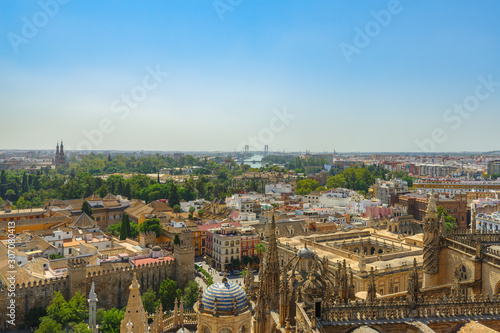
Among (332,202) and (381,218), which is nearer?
(381,218)

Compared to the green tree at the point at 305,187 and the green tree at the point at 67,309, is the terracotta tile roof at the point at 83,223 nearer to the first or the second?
the green tree at the point at 67,309

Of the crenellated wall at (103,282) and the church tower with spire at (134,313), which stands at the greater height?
the church tower with spire at (134,313)

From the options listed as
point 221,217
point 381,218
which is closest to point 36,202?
point 221,217

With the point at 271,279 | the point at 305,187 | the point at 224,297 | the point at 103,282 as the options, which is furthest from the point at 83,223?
the point at 305,187

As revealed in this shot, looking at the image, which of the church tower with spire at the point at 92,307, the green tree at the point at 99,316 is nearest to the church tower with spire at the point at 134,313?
the church tower with spire at the point at 92,307

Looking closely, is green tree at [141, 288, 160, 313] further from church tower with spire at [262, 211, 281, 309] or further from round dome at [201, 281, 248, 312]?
round dome at [201, 281, 248, 312]

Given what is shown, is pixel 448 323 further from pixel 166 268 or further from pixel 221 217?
pixel 221 217

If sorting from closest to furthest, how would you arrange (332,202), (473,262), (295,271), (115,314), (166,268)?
(295,271) < (473,262) < (115,314) < (166,268) < (332,202)
